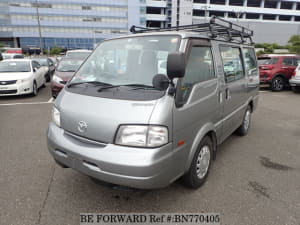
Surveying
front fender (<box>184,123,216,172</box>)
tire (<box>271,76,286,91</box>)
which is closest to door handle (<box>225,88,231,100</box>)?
front fender (<box>184,123,216,172</box>)

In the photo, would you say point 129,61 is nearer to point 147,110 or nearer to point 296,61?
point 147,110

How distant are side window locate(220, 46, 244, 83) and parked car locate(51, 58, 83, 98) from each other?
5.90 m

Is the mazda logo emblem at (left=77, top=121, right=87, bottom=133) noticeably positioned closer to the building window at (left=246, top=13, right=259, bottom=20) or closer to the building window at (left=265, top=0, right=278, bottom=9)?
the building window at (left=246, top=13, right=259, bottom=20)

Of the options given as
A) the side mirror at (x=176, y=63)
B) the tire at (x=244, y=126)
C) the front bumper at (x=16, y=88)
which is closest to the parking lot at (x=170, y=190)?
the tire at (x=244, y=126)

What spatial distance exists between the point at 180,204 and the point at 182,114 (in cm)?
112

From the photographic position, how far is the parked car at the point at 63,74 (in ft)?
25.6

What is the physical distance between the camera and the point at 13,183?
2967 mm

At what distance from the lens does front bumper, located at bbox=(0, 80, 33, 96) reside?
807cm

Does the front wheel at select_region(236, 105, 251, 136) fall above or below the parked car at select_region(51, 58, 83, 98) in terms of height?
below

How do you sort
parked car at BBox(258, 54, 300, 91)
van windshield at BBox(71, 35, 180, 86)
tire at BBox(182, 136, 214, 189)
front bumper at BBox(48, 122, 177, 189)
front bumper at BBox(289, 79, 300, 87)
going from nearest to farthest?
front bumper at BBox(48, 122, 177, 189), van windshield at BBox(71, 35, 180, 86), tire at BBox(182, 136, 214, 189), front bumper at BBox(289, 79, 300, 87), parked car at BBox(258, 54, 300, 91)

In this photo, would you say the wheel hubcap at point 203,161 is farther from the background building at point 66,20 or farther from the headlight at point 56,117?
the background building at point 66,20

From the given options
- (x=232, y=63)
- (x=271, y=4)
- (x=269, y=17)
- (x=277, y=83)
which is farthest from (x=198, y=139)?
(x=269, y=17)

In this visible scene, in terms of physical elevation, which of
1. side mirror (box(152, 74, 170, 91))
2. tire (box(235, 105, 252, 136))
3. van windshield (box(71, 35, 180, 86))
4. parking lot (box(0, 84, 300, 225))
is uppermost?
van windshield (box(71, 35, 180, 86))

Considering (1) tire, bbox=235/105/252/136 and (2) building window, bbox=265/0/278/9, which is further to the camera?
(2) building window, bbox=265/0/278/9
